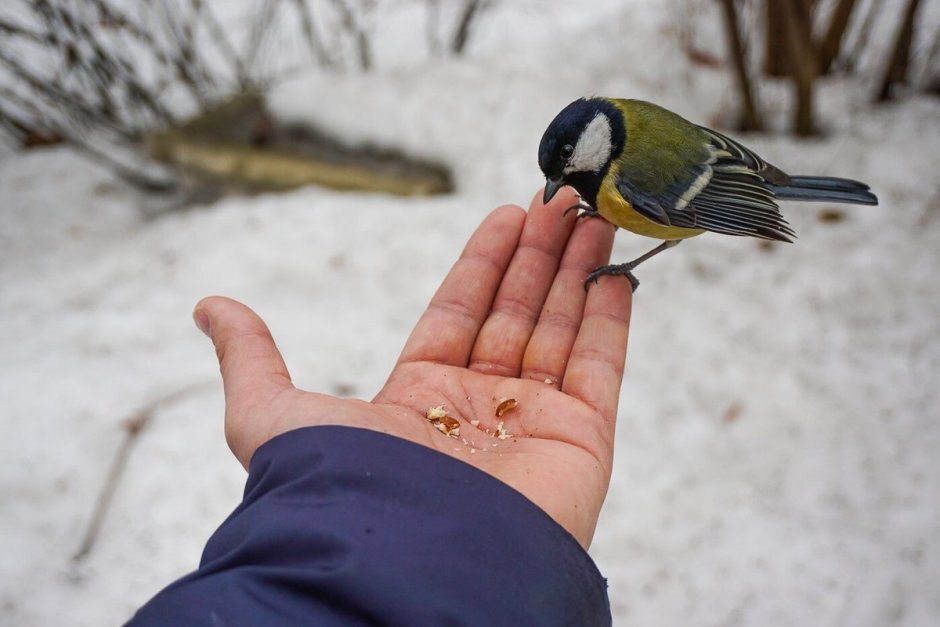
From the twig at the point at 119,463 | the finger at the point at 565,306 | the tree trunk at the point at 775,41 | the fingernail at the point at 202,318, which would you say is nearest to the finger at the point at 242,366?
the fingernail at the point at 202,318

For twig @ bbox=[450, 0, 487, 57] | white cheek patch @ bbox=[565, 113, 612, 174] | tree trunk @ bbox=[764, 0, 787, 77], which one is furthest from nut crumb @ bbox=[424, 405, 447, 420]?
twig @ bbox=[450, 0, 487, 57]

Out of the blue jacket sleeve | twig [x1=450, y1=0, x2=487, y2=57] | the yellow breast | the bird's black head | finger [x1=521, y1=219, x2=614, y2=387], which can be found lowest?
the blue jacket sleeve

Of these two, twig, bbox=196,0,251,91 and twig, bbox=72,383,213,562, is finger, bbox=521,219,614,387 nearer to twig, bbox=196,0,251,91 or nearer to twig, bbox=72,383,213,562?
twig, bbox=72,383,213,562

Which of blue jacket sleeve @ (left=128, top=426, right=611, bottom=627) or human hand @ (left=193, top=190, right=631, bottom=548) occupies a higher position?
human hand @ (left=193, top=190, right=631, bottom=548)

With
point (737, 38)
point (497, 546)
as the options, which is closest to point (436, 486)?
point (497, 546)

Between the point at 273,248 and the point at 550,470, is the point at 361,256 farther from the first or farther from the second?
the point at 550,470

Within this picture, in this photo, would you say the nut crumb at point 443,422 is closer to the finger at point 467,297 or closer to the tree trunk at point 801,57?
the finger at point 467,297

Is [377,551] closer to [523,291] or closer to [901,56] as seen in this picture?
[523,291]

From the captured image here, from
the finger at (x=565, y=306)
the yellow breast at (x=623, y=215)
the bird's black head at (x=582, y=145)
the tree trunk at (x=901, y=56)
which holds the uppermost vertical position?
the tree trunk at (x=901, y=56)
